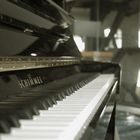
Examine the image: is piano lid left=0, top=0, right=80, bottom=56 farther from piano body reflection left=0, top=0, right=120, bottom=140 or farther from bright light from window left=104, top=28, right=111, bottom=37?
bright light from window left=104, top=28, right=111, bottom=37

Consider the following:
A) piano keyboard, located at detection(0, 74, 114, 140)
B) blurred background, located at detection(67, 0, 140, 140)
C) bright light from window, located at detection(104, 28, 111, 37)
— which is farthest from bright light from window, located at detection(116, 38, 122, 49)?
piano keyboard, located at detection(0, 74, 114, 140)

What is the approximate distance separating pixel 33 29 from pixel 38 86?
38cm

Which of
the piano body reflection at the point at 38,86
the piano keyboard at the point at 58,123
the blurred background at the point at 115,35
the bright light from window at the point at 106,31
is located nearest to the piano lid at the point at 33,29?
the piano body reflection at the point at 38,86

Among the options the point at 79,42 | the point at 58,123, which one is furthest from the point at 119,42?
the point at 58,123

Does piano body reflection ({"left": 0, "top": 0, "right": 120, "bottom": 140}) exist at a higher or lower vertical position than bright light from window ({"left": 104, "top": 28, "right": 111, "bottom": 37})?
lower

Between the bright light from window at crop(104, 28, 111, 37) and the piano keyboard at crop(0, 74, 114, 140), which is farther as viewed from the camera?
the bright light from window at crop(104, 28, 111, 37)

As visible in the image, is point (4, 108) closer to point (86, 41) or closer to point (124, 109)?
point (124, 109)

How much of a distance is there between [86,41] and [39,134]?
4.63 m

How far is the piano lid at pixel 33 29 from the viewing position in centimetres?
112

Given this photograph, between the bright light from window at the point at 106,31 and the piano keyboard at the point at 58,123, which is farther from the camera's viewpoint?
the bright light from window at the point at 106,31

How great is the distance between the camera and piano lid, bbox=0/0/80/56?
112cm

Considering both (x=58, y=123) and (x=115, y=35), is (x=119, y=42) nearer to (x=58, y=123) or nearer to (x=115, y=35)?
(x=115, y=35)

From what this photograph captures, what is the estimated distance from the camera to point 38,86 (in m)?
1.13

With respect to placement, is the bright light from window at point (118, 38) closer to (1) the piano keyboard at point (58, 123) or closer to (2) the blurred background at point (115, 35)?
(2) the blurred background at point (115, 35)
